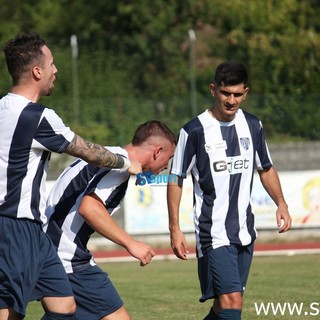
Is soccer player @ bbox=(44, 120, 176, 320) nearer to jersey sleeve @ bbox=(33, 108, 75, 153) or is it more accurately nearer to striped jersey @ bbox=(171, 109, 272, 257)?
jersey sleeve @ bbox=(33, 108, 75, 153)

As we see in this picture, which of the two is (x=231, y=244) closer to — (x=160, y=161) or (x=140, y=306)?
(x=160, y=161)

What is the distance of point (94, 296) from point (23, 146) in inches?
53.7

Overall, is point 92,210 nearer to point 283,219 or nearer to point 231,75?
point 231,75

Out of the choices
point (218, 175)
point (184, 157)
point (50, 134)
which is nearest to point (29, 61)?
point (50, 134)

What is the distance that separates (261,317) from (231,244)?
2.11 m

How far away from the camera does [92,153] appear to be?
5.87 meters

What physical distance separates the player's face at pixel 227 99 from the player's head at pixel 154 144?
1222 millimetres

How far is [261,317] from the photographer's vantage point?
9.41 metres

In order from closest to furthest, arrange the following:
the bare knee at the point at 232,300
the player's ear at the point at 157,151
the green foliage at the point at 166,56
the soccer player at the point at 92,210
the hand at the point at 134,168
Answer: the hand at the point at 134,168
the soccer player at the point at 92,210
the player's ear at the point at 157,151
the bare knee at the point at 232,300
the green foliage at the point at 166,56

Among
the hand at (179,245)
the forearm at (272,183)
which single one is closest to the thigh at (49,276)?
the hand at (179,245)

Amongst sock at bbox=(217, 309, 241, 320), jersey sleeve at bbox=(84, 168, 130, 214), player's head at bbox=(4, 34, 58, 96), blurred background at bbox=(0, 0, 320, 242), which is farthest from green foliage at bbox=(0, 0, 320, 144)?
player's head at bbox=(4, 34, 58, 96)

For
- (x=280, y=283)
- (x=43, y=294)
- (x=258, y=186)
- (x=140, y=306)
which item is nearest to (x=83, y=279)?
(x=43, y=294)

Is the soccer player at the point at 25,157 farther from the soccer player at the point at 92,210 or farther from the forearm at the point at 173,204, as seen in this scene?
the forearm at the point at 173,204

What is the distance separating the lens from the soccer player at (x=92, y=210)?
627 centimetres
